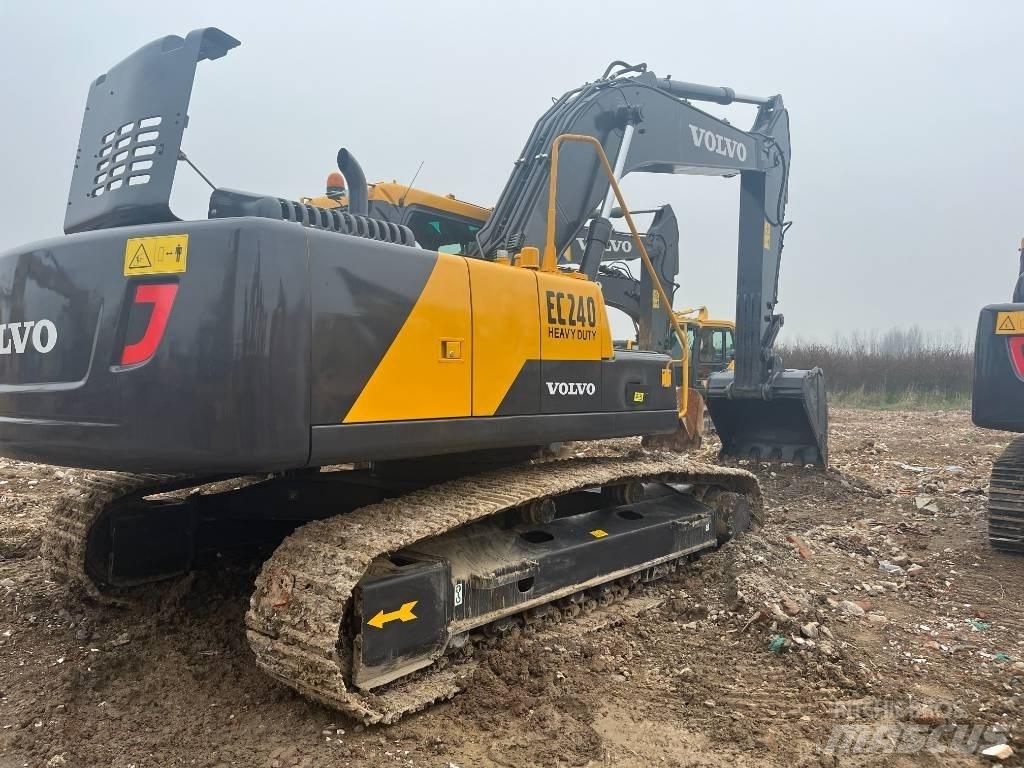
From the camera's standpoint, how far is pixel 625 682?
3.43 m

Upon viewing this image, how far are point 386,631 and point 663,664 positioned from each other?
1.31 meters


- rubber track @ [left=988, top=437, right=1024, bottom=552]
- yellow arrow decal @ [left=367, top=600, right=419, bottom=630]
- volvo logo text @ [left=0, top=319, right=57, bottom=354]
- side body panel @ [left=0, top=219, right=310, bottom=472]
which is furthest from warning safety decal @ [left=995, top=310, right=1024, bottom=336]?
volvo logo text @ [left=0, top=319, right=57, bottom=354]

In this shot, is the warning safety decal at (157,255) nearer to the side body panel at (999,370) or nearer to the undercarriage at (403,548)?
the undercarriage at (403,548)

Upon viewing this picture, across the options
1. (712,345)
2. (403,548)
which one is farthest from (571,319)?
(712,345)

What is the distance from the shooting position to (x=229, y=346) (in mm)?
2676

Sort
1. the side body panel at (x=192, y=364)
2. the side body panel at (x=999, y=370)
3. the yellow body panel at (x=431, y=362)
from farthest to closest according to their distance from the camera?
the side body panel at (x=999, y=370) → the yellow body panel at (x=431, y=362) → the side body panel at (x=192, y=364)

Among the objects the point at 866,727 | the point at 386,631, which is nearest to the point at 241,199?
the point at 386,631

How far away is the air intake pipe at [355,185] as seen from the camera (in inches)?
141

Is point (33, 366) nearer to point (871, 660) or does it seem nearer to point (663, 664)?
point (663, 664)

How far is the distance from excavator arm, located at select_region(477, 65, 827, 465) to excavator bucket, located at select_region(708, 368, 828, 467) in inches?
0.4

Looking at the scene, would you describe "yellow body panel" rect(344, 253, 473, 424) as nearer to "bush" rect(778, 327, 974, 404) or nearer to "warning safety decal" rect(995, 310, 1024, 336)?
"warning safety decal" rect(995, 310, 1024, 336)

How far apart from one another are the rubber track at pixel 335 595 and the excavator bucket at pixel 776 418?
527 centimetres

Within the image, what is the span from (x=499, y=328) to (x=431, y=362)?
444 mm

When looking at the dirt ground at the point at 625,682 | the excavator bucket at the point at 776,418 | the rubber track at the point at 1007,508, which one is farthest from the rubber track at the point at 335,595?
the excavator bucket at the point at 776,418
